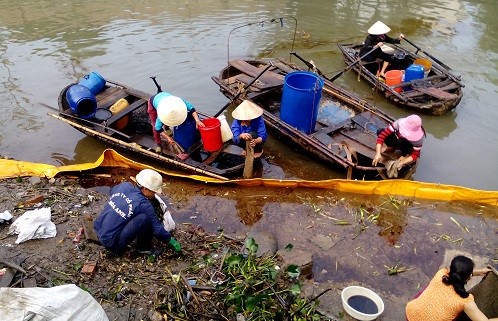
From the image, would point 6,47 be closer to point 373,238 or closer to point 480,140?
point 373,238

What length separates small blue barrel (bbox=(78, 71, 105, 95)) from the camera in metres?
8.99

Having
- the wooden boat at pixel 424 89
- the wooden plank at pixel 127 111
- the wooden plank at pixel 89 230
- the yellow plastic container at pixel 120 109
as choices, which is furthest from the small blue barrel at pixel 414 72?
the wooden plank at pixel 89 230

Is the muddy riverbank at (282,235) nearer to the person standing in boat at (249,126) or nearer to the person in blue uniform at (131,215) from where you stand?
the person in blue uniform at (131,215)

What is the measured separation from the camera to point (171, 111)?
6918mm

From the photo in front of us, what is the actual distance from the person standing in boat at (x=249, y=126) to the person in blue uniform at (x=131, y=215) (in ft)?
8.31

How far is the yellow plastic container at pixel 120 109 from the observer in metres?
8.53

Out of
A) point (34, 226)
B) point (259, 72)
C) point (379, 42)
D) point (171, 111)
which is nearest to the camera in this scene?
point (34, 226)

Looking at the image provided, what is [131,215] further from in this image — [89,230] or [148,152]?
[148,152]

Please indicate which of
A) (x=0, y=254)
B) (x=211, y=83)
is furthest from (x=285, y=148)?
(x=0, y=254)

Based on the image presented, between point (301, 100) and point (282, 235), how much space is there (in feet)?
8.87

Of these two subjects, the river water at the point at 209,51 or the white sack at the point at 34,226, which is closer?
the white sack at the point at 34,226

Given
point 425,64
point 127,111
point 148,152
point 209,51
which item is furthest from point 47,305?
point 209,51

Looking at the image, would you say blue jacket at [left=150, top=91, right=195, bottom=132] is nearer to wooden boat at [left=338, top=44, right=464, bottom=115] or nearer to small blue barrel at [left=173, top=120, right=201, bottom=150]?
small blue barrel at [left=173, top=120, right=201, bottom=150]

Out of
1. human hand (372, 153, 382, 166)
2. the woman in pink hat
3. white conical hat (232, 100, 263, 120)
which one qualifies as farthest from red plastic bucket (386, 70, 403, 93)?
white conical hat (232, 100, 263, 120)
